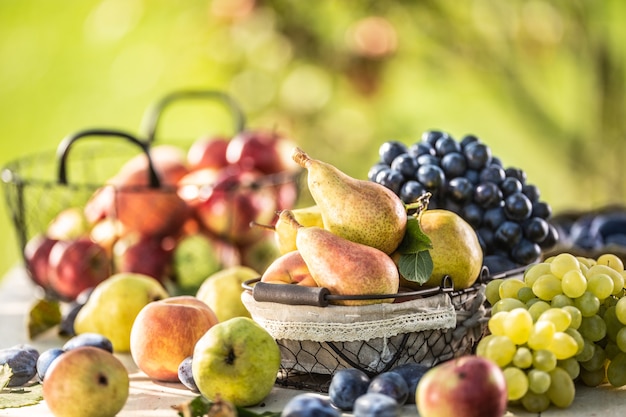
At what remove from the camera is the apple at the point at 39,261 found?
2.01m

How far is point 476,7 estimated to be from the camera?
3871 mm

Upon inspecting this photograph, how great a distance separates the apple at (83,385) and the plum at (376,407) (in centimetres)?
36

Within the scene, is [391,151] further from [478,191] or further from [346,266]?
[346,266]

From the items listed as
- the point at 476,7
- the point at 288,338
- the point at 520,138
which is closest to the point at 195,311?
the point at 288,338

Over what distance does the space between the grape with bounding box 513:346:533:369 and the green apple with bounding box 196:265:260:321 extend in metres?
0.60

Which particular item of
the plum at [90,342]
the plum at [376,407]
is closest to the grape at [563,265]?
the plum at [376,407]

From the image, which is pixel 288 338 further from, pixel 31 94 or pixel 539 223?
pixel 31 94

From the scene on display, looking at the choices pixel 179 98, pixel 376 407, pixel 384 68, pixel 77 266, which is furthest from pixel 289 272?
pixel 384 68

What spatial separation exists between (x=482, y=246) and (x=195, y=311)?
52 cm

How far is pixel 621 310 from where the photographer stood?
49.0 inches

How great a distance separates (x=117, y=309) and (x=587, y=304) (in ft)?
2.85

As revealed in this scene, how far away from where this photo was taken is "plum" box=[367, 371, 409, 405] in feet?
3.80

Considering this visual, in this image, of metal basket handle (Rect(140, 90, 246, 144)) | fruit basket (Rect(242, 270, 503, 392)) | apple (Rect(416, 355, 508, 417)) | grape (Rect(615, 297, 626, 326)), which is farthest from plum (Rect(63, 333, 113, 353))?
metal basket handle (Rect(140, 90, 246, 144))

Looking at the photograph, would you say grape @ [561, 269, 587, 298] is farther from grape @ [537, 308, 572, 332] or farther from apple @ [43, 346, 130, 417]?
apple @ [43, 346, 130, 417]
